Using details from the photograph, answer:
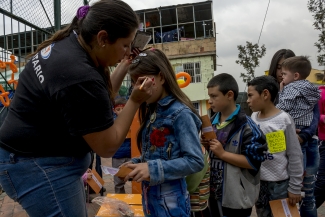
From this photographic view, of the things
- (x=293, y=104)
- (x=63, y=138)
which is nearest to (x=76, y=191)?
(x=63, y=138)

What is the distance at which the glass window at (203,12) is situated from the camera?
56.7 feet

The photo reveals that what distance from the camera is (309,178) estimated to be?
234 cm

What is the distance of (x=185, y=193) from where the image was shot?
144 centimetres

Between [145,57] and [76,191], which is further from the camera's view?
[145,57]

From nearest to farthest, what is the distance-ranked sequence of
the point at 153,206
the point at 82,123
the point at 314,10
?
1. the point at 82,123
2. the point at 153,206
3. the point at 314,10

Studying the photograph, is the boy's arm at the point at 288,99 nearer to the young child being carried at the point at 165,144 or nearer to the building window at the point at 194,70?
the young child being carried at the point at 165,144

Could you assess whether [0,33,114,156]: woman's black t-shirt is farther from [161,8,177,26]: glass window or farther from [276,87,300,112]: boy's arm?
[161,8,177,26]: glass window

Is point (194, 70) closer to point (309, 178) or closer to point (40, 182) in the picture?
point (309, 178)

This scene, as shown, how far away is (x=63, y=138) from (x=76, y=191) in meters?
0.22

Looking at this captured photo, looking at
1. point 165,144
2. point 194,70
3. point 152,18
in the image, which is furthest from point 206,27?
point 165,144

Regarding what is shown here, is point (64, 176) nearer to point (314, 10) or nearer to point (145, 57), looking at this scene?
point (145, 57)

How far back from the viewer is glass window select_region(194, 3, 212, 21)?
56.7 feet

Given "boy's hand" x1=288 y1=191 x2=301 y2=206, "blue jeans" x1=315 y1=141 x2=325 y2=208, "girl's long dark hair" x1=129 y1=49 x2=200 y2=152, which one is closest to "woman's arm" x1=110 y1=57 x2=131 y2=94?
"girl's long dark hair" x1=129 y1=49 x2=200 y2=152

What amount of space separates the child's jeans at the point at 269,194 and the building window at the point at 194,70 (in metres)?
15.3
